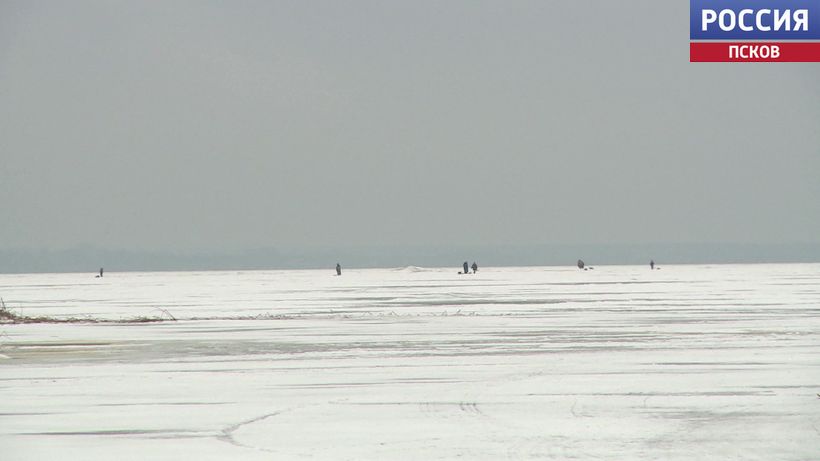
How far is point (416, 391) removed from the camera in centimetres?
1503

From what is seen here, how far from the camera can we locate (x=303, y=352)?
21.5 metres

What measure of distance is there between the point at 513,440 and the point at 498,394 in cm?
368

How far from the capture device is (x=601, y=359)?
19.3m

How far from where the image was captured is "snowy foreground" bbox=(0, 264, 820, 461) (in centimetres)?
1093

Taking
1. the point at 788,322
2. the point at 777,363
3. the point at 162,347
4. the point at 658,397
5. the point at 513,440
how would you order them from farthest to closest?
1. the point at 788,322
2. the point at 162,347
3. the point at 777,363
4. the point at 658,397
5. the point at 513,440

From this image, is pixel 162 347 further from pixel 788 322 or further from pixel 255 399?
pixel 788 322

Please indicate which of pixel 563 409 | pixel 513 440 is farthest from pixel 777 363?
pixel 513 440

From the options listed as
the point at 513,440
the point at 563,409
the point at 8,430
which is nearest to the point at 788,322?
the point at 563,409

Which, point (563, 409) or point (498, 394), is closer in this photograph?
point (563, 409)

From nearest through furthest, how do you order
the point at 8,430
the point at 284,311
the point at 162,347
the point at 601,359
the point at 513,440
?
1. the point at 513,440
2. the point at 8,430
3. the point at 601,359
4. the point at 162,347
5. the point at 284,311

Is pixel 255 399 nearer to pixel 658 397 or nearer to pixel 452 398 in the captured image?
pixel 452 398

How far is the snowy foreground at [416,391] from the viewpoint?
430 inches

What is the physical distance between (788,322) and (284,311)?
16948 mm

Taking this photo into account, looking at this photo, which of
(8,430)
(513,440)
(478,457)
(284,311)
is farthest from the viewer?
(284,311)
